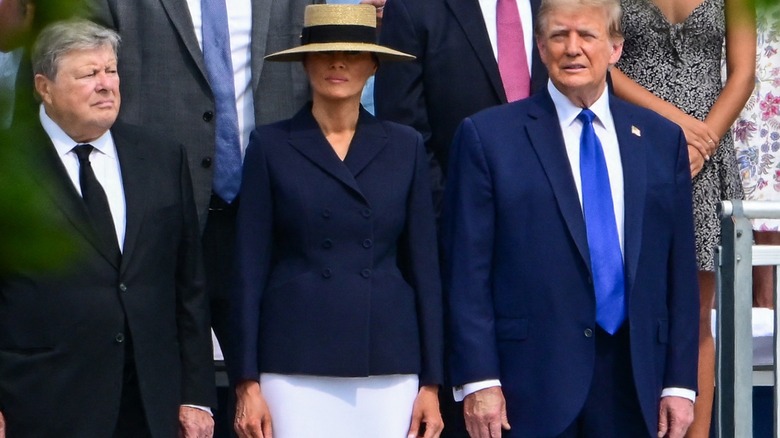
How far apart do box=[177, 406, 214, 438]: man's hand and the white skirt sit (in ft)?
0.90

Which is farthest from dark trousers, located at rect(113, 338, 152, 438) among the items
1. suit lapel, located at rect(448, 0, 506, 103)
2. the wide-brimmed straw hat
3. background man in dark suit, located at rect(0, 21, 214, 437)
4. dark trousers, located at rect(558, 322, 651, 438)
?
suit lapel, located at rect(448, 0, 506, 103)

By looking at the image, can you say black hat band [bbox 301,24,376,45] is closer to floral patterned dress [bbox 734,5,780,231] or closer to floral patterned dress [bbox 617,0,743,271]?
floral patterned dress [bbox 617,0,743,271]

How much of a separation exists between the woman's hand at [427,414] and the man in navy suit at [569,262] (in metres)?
0.11

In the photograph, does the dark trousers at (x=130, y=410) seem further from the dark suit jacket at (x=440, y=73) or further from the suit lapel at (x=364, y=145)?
the dark suit jacket at (x=440, y=73)

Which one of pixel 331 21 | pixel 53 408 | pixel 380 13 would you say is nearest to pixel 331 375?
pixel 53 408

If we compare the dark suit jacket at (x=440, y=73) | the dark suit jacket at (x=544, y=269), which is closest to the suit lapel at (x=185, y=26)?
the dark suit jacket at (x=440, y=73)

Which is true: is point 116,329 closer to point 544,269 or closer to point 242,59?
point 242,59

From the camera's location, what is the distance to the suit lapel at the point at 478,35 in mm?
3953

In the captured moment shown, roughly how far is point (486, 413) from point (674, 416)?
0.60 meters

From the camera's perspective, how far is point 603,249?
3277mm

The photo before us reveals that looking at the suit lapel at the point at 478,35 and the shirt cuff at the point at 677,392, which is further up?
the suit lapel at the point at 478,35

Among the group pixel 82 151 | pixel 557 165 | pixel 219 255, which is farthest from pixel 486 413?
pixel 82 151

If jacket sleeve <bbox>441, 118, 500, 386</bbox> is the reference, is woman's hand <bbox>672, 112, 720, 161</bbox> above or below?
above

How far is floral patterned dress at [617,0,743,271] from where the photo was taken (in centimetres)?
416
